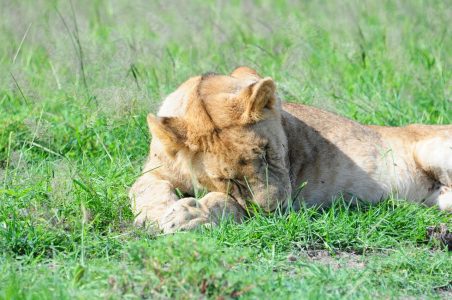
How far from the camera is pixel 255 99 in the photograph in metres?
5.18

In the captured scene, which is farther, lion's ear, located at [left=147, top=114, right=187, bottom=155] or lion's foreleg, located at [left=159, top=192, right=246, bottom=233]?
lion's ear, located at [left=147, top=114, right=187, bottom=155]

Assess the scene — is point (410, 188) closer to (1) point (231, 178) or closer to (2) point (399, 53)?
(1) point (231, 178)

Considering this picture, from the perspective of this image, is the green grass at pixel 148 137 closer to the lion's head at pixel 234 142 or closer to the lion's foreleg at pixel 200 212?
the lion's foreleg at pixel 200 212

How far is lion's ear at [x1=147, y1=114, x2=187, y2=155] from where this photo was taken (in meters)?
5.20

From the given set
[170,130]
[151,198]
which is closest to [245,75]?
[170,130]

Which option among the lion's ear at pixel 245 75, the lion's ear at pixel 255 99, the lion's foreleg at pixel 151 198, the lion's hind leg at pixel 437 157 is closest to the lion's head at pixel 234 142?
the lion's ear at pixel 255 99

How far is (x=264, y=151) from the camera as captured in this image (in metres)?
5.17

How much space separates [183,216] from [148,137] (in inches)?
77.6

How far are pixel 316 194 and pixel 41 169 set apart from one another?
185 cm

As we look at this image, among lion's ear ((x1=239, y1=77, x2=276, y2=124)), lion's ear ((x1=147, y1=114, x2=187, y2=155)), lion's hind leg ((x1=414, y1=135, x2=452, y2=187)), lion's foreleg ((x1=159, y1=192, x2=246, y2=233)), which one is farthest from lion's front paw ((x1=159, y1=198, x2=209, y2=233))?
lion's hind leg ((x1=414, y1=135, x2=452, y2=187))

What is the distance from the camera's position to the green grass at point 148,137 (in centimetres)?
419

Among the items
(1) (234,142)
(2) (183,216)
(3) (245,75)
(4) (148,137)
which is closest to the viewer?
(2) (183,216)

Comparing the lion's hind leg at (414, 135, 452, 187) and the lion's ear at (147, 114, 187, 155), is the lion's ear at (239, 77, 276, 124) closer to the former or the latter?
the lion's ear at (147, 114, 187, 155)

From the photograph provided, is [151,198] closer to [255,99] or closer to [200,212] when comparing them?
[200,212]
